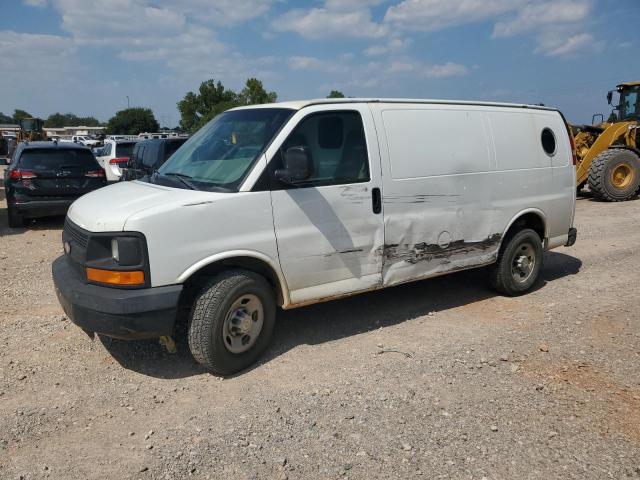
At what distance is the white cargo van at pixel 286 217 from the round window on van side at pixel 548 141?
299 millimetres

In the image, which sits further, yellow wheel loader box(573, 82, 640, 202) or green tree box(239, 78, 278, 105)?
green tree box(239, 78, 278, 105)

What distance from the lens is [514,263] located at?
593 centimetres

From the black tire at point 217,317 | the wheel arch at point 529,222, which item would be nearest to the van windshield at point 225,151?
the black tire at point 217,317

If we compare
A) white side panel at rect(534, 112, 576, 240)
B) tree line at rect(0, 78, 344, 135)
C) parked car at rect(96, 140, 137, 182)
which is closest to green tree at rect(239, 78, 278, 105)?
tree line at rect(0, 78, 344, 135)

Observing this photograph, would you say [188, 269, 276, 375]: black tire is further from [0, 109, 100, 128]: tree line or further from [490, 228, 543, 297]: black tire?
[0, 109, 100, 128]: tree line

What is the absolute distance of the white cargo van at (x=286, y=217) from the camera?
363 cm

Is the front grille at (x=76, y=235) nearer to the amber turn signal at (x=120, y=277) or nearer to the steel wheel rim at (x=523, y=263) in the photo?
the amber turn signal at (x=120, y=277)

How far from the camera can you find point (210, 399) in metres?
3.72

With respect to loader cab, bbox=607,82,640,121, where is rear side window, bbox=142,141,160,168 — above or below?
below

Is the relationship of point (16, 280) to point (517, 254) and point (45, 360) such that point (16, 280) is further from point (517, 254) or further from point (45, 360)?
point (517, 254)

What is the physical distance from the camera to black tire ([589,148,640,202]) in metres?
12.9

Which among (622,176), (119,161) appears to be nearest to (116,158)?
(119,161)

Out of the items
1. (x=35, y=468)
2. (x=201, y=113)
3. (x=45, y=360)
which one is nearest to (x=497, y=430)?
(x=35, y=468)

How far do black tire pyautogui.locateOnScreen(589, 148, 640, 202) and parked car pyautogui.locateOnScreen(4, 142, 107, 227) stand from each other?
1166cm
